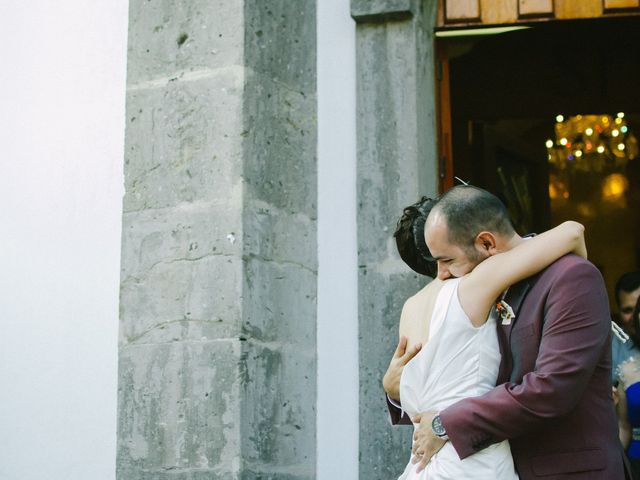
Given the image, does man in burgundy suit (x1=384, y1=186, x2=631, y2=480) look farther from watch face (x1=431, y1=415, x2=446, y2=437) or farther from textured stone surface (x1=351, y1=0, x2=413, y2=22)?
textured stone surface (x1=351, y1=0, x2=413, y2=22)

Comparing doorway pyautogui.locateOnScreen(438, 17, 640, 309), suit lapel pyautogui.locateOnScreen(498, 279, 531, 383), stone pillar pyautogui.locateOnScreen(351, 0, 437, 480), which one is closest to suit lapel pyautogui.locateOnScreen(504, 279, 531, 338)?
suit lapel pyautogui.locateOnScreen(498, 279, 531, 383)

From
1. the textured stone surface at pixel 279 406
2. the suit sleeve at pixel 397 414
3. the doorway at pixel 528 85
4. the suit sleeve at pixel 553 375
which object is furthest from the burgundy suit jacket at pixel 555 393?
the doorway at pixel 528 85

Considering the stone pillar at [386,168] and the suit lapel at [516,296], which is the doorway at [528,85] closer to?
the stone pillar at [386,168]

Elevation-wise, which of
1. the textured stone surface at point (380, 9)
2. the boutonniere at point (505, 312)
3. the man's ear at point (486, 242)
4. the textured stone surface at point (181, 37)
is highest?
the textured stone surface at point (380, 9)

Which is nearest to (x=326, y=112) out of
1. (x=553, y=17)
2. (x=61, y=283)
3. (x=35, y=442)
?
(x=553, y=17)

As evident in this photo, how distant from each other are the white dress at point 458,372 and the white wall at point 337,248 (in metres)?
1.48

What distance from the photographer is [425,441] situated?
9.29 feet

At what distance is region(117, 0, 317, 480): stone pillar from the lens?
13.0 ft

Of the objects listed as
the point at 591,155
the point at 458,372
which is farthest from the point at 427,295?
the point at 591,155

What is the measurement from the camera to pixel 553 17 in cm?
458

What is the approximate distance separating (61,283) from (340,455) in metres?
1.41

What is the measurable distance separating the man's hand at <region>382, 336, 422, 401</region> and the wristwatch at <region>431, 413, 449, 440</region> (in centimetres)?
24

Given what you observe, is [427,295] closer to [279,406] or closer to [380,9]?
[279,406]

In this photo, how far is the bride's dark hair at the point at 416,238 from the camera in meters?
3.31
